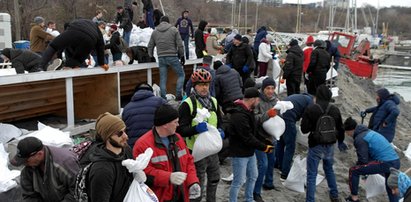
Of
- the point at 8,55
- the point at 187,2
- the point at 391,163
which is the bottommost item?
the point at 391,163

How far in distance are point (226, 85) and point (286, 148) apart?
4.59 ft

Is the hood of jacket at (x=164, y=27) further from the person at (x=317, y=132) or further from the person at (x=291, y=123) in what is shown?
the person at (x=317, y=132)

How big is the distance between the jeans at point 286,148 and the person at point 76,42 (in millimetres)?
3212

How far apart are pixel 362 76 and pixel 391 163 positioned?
1804cm

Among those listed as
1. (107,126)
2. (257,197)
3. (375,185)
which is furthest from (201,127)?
(375,185)

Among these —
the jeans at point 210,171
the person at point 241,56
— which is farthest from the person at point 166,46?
the jeans at point 210,171

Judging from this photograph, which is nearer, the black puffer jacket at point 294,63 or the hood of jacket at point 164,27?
the hood of jacket at point 164,27

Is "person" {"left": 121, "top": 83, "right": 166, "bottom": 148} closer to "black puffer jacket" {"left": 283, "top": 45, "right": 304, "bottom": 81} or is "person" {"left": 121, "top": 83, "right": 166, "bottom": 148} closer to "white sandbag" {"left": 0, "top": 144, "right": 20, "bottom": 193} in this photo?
"white sandbag" {"left": 0, "top": 144, "right": 20, "bottom": 193}

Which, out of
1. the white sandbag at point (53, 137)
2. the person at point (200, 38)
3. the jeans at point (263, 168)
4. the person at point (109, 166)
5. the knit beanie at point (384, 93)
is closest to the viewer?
the person at point (109, 166)

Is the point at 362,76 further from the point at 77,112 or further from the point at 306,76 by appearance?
the point at 77,112

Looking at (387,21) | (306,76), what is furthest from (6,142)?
(387,21)

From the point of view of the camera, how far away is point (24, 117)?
675cm

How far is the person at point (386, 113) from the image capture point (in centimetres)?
827

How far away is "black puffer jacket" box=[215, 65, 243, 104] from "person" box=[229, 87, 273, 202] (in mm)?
1796
